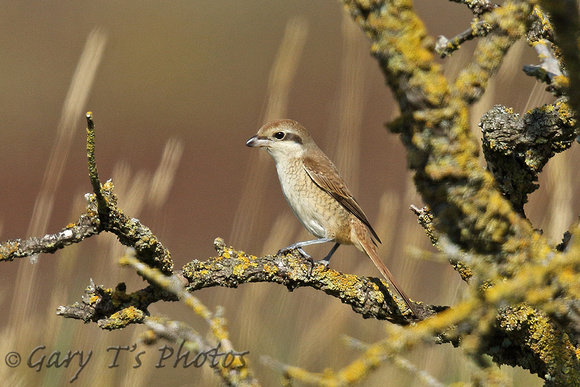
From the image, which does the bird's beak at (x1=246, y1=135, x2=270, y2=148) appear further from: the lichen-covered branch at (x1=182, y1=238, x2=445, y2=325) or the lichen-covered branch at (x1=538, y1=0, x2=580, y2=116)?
the lichen-covered branch at (x1=538, y1=0, x2=580, y2=116)

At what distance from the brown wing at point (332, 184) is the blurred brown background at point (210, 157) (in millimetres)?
155

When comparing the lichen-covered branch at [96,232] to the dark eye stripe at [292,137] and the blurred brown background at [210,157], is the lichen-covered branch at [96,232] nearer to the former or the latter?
the blurred brown background at [210,157]

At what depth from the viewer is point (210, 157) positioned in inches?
468

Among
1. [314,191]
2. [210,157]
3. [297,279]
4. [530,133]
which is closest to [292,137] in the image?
[314,191]

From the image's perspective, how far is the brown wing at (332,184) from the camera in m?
3.88

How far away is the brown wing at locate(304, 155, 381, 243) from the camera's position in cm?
Answer: 388

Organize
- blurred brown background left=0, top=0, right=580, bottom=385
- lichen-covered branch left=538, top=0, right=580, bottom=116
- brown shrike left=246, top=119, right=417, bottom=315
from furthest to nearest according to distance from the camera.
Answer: brown shrike left=246, top=119, right=417, bottom=315, blurred brown background left=0, top=0, right=580, bottom=385, lichen-covered branch left=538, top=0, right=580, bottom=116

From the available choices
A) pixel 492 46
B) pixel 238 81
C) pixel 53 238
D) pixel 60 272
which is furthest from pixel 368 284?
pixel 238 81

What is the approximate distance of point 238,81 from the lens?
13.9 metres

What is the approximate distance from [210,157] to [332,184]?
8147 millimetres

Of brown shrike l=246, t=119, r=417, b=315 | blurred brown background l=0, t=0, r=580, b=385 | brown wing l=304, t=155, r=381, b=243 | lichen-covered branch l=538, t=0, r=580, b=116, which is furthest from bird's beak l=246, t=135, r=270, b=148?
lichen-covered branch l=538, t=0, r=580, b=116

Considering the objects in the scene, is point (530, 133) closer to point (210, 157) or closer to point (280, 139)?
point (280, 139)

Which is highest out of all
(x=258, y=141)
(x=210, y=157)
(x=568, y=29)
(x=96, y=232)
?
(x=210, y=157)

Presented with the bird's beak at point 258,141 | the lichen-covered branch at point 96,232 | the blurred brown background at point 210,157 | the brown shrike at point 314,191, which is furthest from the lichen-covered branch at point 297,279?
the bird's beak at point 258,141
